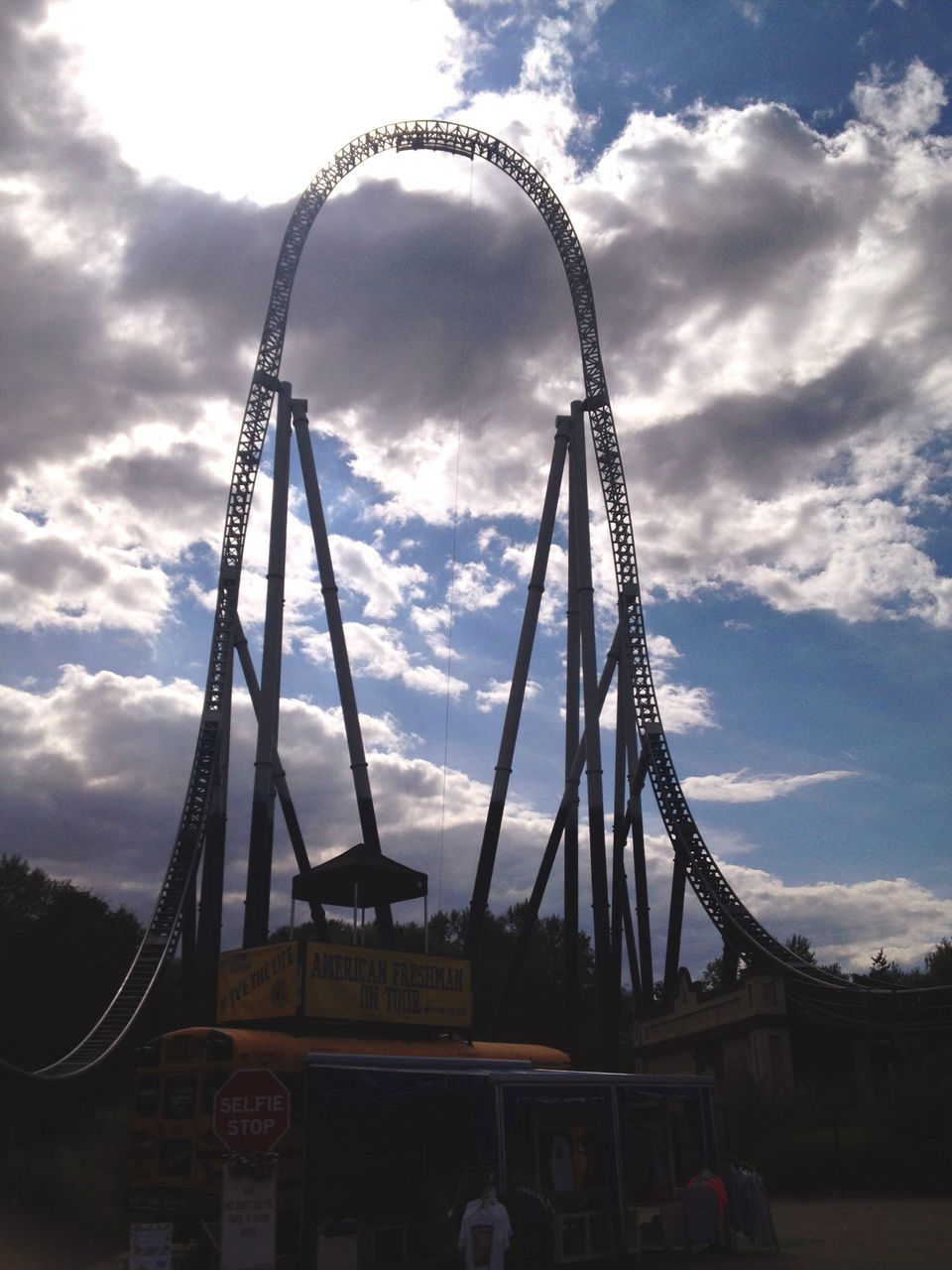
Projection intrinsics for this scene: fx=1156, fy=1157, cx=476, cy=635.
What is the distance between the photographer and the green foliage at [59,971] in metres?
31.5

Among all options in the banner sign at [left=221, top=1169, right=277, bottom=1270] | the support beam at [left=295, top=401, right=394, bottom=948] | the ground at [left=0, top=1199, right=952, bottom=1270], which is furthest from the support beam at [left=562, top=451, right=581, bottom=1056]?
the banner sign at [left=221, top=1169, right=277, bottom=1270]

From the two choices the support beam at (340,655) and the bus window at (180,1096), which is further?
the support beam at (340,655)

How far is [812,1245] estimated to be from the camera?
12.4 m

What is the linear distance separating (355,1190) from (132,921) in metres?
27.1

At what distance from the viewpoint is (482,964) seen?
48.7 metres

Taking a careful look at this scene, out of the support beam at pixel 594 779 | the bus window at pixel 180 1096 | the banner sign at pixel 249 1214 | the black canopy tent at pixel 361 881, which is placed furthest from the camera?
the support beam at pixel 594 779

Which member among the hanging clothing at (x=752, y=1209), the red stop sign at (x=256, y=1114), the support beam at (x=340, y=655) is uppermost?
the support beam at (x=340, y=655)

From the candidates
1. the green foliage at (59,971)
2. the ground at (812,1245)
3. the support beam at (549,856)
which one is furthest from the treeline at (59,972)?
the ground at (812,1245)

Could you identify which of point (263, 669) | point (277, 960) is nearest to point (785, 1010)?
point (263, 669)

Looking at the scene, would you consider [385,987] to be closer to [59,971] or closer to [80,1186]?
[80,1186]

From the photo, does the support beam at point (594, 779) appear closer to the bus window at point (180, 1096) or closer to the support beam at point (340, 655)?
the support beam at point (340, 655)

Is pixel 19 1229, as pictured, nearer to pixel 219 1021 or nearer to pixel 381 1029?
pixel 219 1021

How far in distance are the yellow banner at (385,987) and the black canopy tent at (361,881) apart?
16.9 ft

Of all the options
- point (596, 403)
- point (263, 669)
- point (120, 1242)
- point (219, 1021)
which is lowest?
point (120, 1242)
